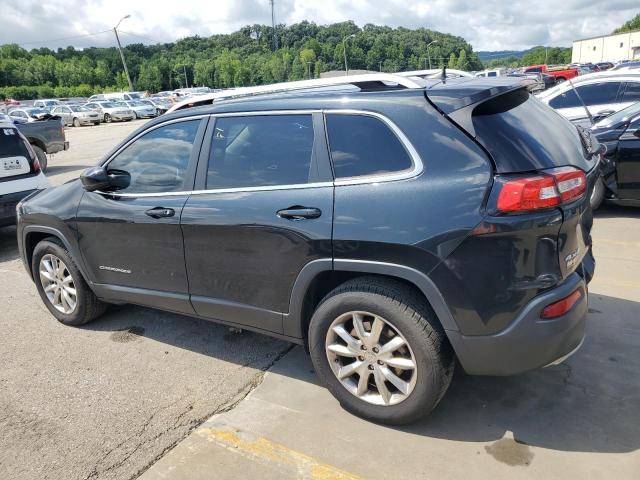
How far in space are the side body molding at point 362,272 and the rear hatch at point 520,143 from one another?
48 centimetres

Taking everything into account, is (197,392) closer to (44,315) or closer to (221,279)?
(221,279)

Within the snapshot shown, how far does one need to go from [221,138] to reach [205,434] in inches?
70.0

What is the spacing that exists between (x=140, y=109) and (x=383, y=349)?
1442 inches

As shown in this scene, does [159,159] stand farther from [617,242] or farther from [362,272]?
[617,242]

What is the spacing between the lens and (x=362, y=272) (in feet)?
9.16

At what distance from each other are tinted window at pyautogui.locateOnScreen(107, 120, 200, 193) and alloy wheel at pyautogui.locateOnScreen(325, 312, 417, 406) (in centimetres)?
145

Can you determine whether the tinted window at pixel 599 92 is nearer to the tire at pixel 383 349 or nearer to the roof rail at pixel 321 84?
the roof rail at pixel 321 84

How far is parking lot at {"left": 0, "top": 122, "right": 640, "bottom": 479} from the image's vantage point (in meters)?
2.65

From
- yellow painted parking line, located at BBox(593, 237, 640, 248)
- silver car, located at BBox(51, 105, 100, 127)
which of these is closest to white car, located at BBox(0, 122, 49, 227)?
yellow painted parking line, located at BBox(593, 237, 640, 248)

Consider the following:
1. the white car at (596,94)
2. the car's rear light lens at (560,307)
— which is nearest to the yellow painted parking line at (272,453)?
the car's rear light lens at (560,307)

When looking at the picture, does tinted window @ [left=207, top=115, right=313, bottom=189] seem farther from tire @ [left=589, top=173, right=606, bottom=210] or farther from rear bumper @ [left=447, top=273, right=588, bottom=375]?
tire @ [left=589, top=173, right=606, bottom=210]

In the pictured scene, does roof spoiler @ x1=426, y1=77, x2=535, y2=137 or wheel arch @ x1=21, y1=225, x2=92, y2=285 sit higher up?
roof spoiler @ x1=426, y1=77, x2=535, y2=137

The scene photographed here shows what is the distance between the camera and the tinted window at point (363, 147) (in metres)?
2.70

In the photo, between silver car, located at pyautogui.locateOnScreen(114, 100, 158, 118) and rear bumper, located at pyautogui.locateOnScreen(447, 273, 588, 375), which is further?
silver car, located at pyautogui.locateOnScreen(114, 100, 158, 118)
